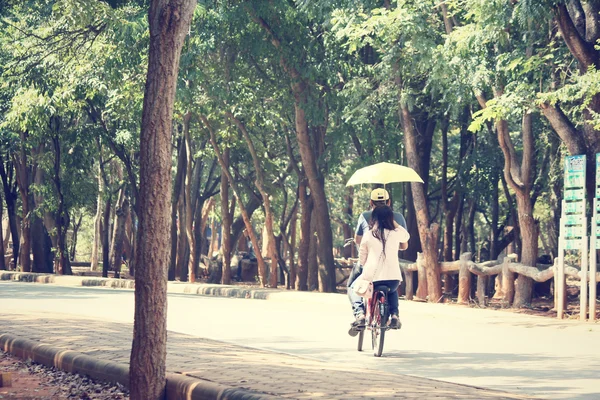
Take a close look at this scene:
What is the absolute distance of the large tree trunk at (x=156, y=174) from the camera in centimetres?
823

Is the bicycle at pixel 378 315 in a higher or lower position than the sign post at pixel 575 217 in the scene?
lower

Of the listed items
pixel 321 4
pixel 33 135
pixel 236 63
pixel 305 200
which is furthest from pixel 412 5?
pixel 33 135

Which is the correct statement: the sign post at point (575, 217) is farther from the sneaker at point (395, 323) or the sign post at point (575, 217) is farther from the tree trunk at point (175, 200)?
the tree trunk at point (175, 200)

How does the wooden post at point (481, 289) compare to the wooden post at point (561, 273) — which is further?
the wooden post at point (481, 289)

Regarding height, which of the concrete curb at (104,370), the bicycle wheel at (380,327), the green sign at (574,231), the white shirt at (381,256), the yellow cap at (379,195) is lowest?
the concrete curb at (104,370)

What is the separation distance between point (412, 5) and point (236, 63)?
867cm

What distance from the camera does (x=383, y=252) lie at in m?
12.2

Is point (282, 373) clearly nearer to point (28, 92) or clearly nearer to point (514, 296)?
point (514, 296)

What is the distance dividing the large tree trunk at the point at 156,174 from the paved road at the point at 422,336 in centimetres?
332

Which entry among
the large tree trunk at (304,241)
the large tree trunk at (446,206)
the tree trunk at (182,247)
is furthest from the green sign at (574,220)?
the tree trunk at (182,247)

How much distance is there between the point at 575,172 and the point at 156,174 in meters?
11.2

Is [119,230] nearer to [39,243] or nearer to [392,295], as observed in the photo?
[39,243]

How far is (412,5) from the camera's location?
21406 mm

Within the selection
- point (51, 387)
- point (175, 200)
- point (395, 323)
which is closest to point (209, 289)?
point (175, 200)
